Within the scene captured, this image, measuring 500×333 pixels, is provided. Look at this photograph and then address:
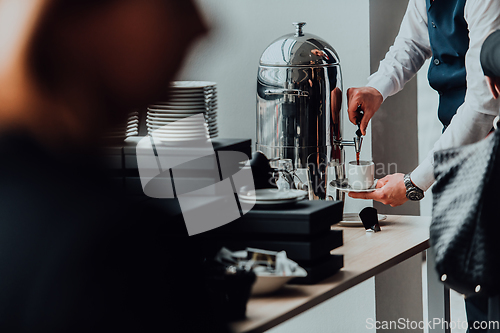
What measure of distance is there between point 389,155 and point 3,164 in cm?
182

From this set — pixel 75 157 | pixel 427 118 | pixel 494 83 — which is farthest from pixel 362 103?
pixel 427 118

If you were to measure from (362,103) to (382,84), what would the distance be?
160 mm

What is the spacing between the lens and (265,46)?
6.66 feet

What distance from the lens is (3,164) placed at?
1.20 ft

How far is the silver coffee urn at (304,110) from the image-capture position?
1.50m

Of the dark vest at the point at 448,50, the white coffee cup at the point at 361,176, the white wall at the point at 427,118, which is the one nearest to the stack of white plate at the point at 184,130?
the white coffee cup at the point at 361,176

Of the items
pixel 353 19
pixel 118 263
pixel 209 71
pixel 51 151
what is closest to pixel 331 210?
pixel 118 263

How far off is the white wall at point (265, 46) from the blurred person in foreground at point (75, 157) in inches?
53.6

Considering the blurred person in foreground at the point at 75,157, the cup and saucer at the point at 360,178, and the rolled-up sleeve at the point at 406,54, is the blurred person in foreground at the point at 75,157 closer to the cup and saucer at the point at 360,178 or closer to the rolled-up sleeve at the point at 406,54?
the cup and saucer at the point at 360,178

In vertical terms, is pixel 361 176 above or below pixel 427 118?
below

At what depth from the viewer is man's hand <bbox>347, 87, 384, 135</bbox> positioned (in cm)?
163

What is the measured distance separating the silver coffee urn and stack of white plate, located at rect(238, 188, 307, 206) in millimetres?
394

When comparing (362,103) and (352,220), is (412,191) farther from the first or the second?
(362,103)

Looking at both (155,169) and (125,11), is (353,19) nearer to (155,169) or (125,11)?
(155,169)
